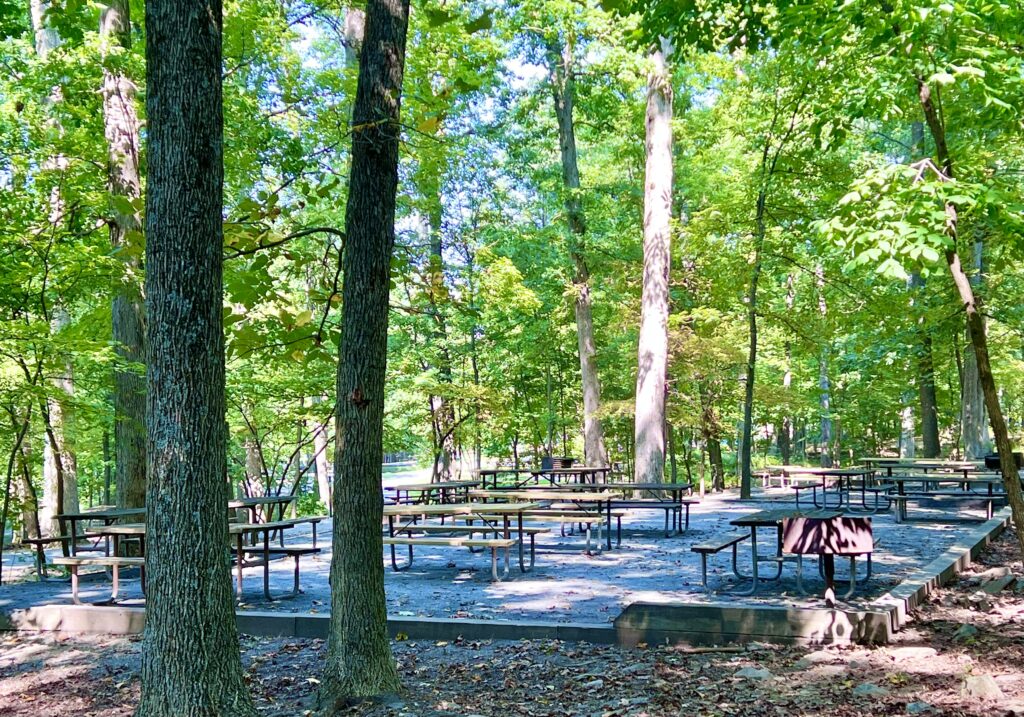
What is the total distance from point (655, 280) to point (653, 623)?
11228 millimetres

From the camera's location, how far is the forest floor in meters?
4.67

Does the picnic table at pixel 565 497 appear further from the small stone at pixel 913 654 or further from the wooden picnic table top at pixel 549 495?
the small stone at pixel 913 654

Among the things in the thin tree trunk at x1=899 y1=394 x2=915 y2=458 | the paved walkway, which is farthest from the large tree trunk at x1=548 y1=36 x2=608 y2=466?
the thin tree trunk at x1=899 y1=394 x2=915 y2=458

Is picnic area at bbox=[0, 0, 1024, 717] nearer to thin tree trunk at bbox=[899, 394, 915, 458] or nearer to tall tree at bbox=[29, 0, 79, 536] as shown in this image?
tall tree at bbox=[29, 0, 79, 536]

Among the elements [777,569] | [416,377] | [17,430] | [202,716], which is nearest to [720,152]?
[416,377]

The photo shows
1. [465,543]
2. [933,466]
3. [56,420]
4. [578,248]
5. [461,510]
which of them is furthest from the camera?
[578,248]

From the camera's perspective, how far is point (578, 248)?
19.9 metres

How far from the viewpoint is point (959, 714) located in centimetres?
433

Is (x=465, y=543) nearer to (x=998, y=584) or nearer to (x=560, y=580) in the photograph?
(x=560, y=580)

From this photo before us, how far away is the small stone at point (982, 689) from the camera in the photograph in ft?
14.6

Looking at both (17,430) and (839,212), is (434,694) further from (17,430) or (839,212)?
(17,430)

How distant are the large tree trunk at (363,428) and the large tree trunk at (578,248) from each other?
1485 cm

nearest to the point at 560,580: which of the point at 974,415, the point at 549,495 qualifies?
the point at 549,495

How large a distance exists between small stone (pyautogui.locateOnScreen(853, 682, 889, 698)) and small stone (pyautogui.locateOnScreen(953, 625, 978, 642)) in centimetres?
128
